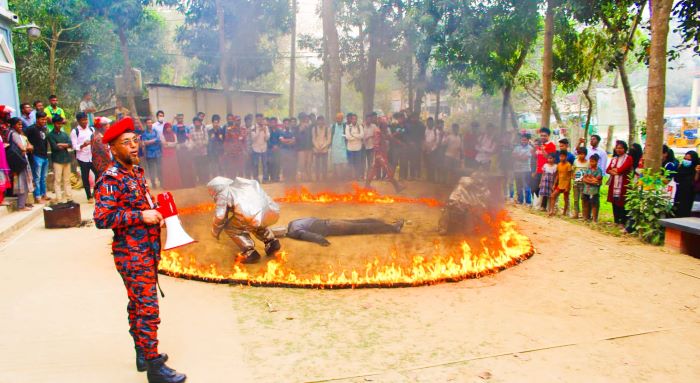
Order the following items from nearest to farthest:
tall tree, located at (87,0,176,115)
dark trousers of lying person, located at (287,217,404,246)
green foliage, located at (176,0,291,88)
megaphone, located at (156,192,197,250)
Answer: megaphone, located at (156,192,197,250) → dark trousers of lying person, located at (287,217,404,246) → green foliage, located at (176,0,291,88) → tall tree, located at (87,0,176,115)

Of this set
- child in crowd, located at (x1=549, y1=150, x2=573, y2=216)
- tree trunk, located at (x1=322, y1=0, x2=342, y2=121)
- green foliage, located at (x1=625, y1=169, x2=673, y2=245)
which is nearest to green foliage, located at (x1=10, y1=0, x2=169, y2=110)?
tree trunk, located at (x1=322, y1=0, x2=342, y2=121)

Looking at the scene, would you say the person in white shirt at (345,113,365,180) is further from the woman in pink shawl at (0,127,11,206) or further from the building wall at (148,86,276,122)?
the building wall at (148,86,276,122)

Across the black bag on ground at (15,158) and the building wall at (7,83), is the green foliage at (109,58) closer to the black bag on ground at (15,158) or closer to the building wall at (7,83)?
the building wall at (7,83)

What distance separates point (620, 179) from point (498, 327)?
5.37 meters

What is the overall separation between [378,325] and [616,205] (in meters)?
6.03

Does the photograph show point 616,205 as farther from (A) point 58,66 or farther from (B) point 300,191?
(A) point 58,66

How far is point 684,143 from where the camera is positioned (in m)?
23.3

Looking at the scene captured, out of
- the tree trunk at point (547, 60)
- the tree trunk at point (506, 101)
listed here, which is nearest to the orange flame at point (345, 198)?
the tree trunk at point (547, 60)

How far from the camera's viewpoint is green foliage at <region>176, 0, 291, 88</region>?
48.7ft

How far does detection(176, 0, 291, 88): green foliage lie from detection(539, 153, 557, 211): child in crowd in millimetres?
9617

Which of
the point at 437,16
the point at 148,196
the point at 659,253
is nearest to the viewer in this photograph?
the point at 148,196

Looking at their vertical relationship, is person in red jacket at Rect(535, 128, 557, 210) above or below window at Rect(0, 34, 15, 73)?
below

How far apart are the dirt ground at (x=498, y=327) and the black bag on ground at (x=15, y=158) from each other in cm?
579

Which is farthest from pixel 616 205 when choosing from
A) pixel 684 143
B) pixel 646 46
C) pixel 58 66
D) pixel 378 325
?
pixel 58 66
